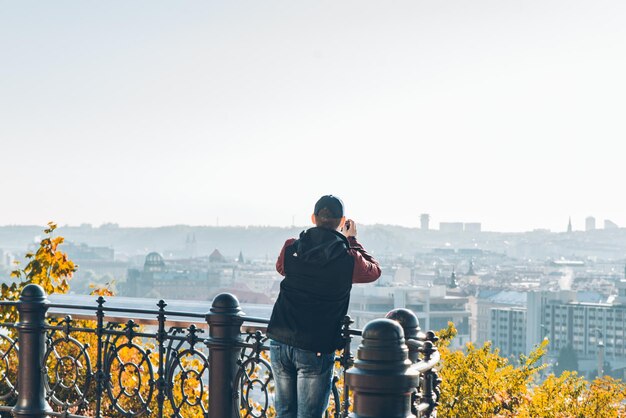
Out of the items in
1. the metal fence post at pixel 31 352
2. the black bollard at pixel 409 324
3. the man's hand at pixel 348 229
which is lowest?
the metal fence post at pixel 31 352

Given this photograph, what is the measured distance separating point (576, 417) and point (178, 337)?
288cm

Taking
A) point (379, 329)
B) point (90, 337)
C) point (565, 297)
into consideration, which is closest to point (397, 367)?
point (379, 329)

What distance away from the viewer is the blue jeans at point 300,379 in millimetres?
Result: 4289

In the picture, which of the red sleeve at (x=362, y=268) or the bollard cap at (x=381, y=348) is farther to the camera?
the red sleeve at (x=362, y=268)

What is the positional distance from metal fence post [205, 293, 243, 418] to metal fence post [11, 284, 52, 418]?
1196mm

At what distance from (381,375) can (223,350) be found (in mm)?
2023

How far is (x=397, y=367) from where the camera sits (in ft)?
10.1

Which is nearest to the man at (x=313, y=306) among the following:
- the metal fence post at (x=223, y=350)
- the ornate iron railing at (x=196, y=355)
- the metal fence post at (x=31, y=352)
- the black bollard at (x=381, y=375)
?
the ornate iron railing at (x=196, y=355)

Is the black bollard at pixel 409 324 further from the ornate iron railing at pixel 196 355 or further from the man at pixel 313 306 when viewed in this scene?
the man at pixel 313 306

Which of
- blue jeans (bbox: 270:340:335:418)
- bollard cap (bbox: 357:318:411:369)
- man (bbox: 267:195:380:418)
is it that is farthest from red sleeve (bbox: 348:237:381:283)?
bollard cap (bbox: 357:318:411:369)

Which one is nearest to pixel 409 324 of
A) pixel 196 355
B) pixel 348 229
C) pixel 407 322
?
pixel 407 322

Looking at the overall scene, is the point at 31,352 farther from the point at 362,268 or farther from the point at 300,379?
the point at 362,268

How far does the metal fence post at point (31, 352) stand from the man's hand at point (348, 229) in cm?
208

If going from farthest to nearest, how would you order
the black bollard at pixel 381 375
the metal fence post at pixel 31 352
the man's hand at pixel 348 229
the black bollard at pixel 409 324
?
1. the metal fence post at pixel 31 352
2. the man's hand at pixel 348 229
3. the black bollard at pixel 409 324
4. the black bollard at pixel 381 375
